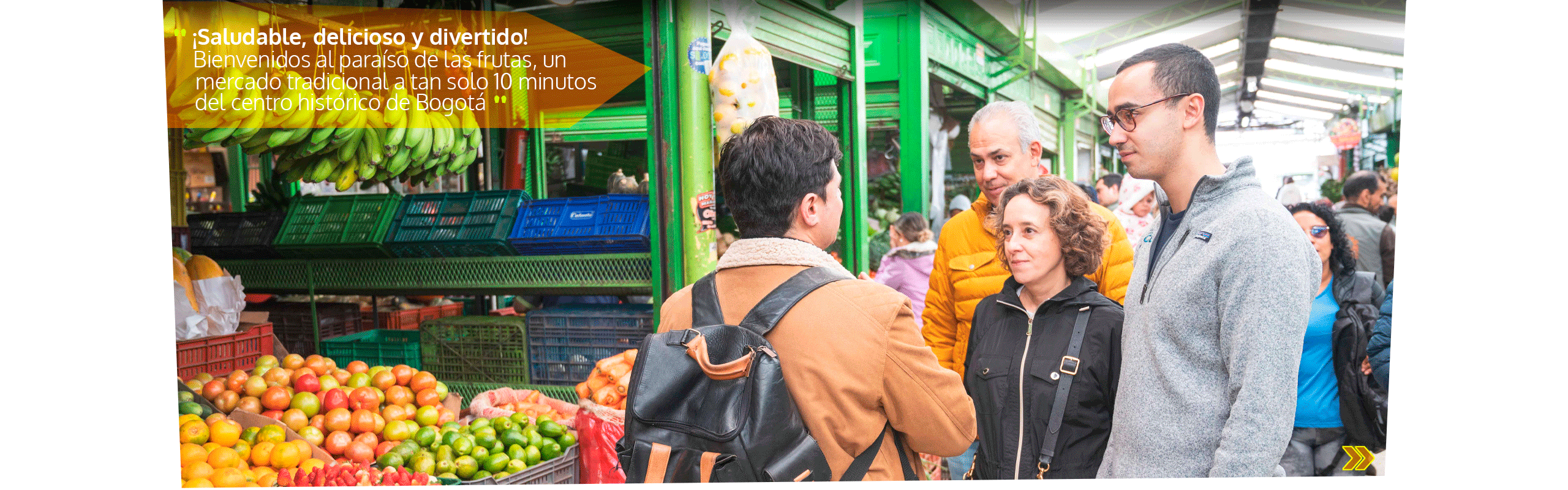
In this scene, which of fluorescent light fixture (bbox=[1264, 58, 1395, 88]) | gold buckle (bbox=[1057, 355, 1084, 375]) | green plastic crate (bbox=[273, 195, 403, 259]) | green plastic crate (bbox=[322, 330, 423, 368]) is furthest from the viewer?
fluorescent light fixture (bbox=[1264, 58, 1395, 88])

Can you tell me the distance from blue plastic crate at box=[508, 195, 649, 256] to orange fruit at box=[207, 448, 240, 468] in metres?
1.28

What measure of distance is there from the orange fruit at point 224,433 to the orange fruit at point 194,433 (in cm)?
2

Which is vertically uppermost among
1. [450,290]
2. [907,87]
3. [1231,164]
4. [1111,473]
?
[907,87]

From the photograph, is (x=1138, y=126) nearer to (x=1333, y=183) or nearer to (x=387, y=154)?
(x=387, y=154)

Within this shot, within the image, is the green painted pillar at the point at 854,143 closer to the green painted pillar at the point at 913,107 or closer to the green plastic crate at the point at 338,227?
the green painted pillar at the point at 913,107

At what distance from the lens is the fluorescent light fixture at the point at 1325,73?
211 inches

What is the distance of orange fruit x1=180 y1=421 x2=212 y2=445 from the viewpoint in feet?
9.57

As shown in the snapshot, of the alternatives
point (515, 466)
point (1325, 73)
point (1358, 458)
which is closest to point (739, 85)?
point (515, 466)

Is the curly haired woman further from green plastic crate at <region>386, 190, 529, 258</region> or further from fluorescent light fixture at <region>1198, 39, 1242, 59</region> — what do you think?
fluorescent light fixture at <region>1198, 39, 1242, 59</region>

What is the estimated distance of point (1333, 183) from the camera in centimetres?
893

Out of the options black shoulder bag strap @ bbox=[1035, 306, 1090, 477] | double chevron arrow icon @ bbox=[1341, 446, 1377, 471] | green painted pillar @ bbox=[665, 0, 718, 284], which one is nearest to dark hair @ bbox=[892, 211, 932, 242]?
green painted pillar @ bbox=[665, 0, 718, 284]

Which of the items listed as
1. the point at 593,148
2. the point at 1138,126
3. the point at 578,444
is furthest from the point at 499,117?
the point at 1138,126

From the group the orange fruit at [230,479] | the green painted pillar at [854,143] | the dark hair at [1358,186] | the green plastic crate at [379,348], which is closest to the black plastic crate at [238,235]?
the green plastic crate at [379,348]

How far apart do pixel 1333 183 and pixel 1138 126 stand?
28.7 ft
